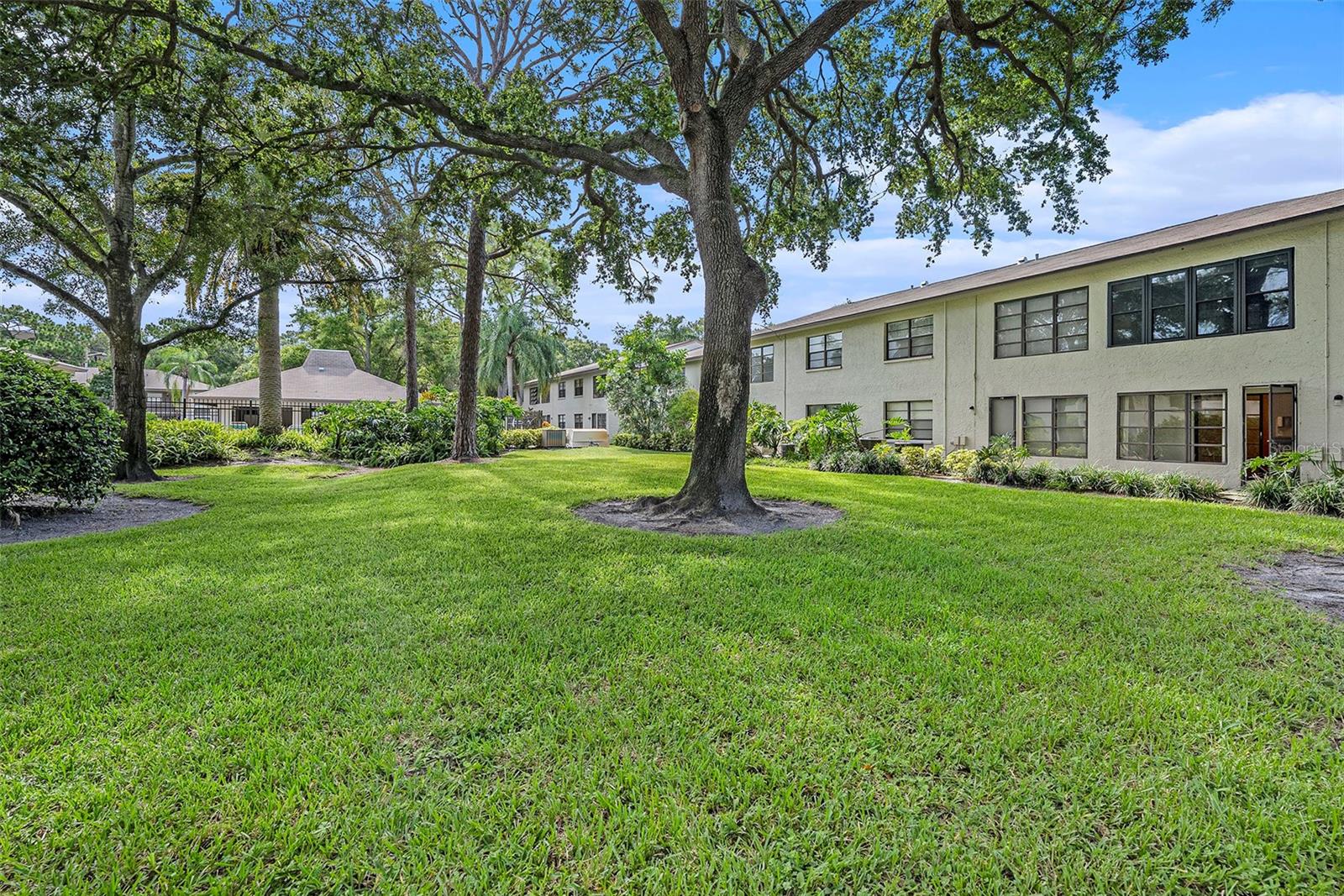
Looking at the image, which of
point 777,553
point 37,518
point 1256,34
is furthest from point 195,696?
point 1256,34

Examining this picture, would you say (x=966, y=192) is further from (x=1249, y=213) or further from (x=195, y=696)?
(x=195, y=696)

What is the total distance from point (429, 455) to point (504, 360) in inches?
983

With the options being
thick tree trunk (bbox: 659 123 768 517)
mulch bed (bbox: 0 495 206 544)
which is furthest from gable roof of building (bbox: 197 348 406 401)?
thick tree trunk (bbox: 659 123 768 517)

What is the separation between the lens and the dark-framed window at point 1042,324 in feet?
44.0

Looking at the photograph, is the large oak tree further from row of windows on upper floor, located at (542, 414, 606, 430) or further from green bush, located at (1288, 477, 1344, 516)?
row of windows on upper floor, located at (542, 414, 606, 430)

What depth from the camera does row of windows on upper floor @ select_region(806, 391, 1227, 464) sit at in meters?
11.5

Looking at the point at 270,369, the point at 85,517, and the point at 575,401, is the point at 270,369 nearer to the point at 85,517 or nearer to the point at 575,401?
the point at 85,517

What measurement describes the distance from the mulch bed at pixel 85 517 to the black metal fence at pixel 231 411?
15.1 metres

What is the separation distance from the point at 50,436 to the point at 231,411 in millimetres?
23328

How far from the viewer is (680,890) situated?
1.60 m

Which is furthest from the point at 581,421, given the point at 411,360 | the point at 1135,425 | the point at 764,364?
the point at 1135,425

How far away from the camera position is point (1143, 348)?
40.0 feet

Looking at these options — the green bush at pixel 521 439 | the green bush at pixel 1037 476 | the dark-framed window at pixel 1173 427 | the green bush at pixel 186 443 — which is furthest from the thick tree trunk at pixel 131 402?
the dark-framed window at pixel 1173 427

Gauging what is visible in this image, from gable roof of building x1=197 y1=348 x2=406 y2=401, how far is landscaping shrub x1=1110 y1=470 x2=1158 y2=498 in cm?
2813
